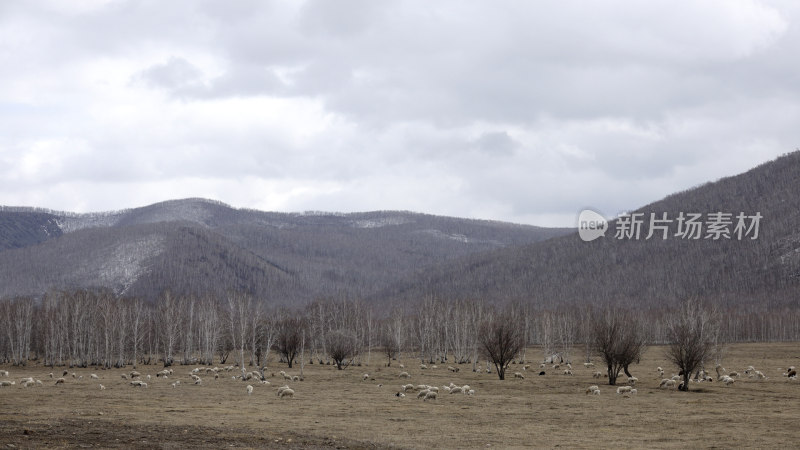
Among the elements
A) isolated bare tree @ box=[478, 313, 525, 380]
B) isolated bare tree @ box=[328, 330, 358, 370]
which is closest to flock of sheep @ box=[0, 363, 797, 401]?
isolated bare tree @ box=[478, 313, 525, 380]

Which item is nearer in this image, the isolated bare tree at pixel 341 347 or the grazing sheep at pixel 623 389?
the grazing sheep at pixel 623 389

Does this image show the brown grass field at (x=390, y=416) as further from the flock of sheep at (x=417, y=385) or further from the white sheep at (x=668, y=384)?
the white sheep at (x=668, y=384)

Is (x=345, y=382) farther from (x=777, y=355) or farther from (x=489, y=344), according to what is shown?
(x=777, y=355)

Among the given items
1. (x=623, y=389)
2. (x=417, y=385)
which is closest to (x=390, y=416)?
(x=623, y=389)

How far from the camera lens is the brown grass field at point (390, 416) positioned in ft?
96.5

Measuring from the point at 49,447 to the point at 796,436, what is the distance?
98.6 ft

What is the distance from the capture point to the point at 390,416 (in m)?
40.0

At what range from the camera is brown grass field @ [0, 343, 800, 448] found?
29.4m

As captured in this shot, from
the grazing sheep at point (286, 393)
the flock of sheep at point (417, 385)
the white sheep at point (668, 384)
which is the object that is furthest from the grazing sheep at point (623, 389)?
the grazing sheep at point (286, 393)

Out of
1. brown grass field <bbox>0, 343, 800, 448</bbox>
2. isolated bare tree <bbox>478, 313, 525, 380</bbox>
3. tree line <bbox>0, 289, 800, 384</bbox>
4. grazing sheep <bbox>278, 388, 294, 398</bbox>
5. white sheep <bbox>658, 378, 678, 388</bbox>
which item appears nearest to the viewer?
brown grass field <bbox>0, 343, 800, 448</bbox>

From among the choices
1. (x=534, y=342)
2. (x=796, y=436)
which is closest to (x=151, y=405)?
(x=796, y=436)

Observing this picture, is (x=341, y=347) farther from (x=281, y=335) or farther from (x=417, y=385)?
(x=417, y=385)

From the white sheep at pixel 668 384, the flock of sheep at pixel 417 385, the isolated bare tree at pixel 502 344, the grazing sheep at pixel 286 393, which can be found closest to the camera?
the grazing sheep at pixel 286 393

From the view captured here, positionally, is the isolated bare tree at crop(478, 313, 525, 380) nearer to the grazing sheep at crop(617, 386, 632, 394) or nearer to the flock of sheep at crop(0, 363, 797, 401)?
the flock of sheep at crop(0, 363, 797, 401)
